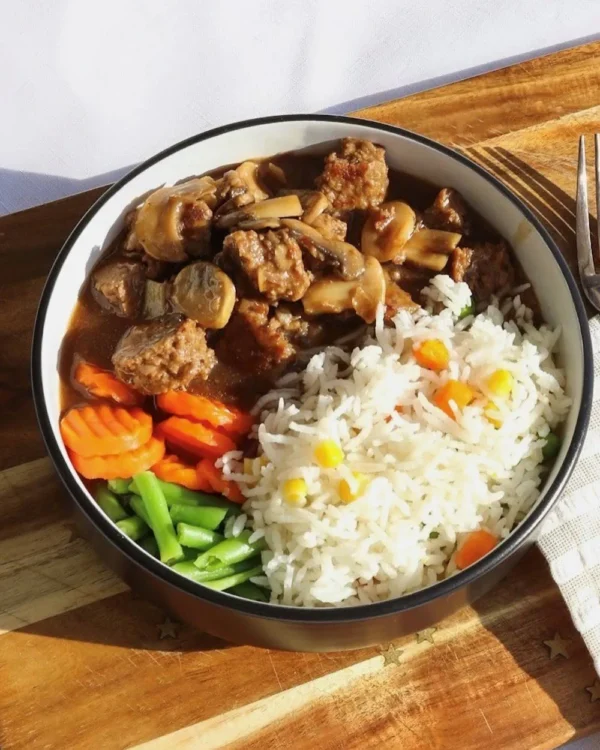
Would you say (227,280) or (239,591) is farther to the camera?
(227,280)

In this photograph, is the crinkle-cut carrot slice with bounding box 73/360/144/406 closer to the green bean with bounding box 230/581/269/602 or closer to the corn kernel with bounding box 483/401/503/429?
the green bean with bounding box 230/581/269/602

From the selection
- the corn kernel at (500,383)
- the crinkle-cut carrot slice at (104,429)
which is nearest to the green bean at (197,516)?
the crinkle-cut carrot slice at (104,429)

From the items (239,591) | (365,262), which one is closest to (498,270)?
(365,262)

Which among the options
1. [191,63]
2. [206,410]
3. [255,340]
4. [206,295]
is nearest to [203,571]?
[206,410]

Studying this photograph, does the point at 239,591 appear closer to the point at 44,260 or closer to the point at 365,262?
the point at 365,262

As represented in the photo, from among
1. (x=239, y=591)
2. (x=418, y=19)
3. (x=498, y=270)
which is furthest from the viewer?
(x=418, y=19)

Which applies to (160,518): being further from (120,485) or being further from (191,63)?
(191,63)
